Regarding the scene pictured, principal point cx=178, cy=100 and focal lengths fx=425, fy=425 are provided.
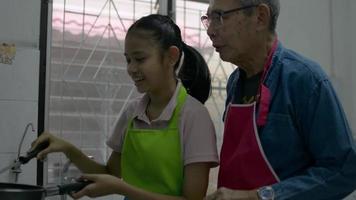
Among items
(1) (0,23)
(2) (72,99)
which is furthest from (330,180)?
(1) (0,23)

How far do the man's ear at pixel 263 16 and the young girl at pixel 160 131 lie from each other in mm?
254

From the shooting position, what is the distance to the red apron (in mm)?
931

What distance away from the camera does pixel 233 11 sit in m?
0.96

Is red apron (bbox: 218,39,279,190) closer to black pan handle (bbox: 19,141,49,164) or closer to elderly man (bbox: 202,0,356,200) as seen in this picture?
elderly man (bbox: 202,0,356,200)

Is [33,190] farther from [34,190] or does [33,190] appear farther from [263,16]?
[263,16]

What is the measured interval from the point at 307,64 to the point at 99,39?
138 cm

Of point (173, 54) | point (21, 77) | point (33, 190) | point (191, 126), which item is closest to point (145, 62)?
point (173, 54)

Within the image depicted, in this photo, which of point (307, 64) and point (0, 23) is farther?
point (0, 23)

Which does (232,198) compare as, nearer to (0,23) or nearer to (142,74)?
(142,74)

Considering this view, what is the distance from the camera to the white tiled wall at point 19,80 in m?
1.82

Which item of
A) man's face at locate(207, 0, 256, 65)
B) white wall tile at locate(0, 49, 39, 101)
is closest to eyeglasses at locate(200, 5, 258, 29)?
man's face at locate(207, 0, 256, 65)

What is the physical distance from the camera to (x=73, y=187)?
35.8 inches

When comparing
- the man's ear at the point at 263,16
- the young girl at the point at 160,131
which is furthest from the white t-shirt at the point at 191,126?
the man's ear at the point at 263,16

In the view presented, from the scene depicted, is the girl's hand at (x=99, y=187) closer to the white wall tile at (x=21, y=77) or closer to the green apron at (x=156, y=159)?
the green apron at (x=156, y=159)
